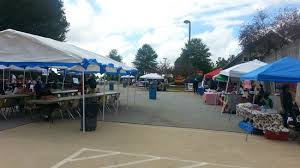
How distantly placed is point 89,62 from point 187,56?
5405cm

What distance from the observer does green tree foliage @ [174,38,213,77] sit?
2384 inches

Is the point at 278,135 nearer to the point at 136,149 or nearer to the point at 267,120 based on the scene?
the point at 267,120

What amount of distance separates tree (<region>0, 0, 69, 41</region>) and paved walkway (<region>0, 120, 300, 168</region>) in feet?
61.0

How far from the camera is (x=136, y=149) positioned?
355 inches

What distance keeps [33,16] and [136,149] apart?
921 inches

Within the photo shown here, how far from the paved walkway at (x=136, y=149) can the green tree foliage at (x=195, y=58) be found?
155ft

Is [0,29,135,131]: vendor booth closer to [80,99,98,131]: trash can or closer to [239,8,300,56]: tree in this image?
[80,99,98,131]: trash can

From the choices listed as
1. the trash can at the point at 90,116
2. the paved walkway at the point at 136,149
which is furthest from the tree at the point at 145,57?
the paved walkway at the point at 136,149

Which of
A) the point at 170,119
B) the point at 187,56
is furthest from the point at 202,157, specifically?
the point at 187,56

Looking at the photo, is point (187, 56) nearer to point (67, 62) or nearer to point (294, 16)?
point (294, 16)

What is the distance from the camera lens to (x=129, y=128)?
12.3 metres

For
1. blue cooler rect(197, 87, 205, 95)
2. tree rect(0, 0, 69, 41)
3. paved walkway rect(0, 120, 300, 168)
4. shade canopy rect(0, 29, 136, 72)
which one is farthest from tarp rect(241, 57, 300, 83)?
blue cooler rect(197, 87, 205, 95)

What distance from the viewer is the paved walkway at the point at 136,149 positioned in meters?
7.70

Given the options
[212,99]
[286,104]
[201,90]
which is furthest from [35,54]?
[201,90]
